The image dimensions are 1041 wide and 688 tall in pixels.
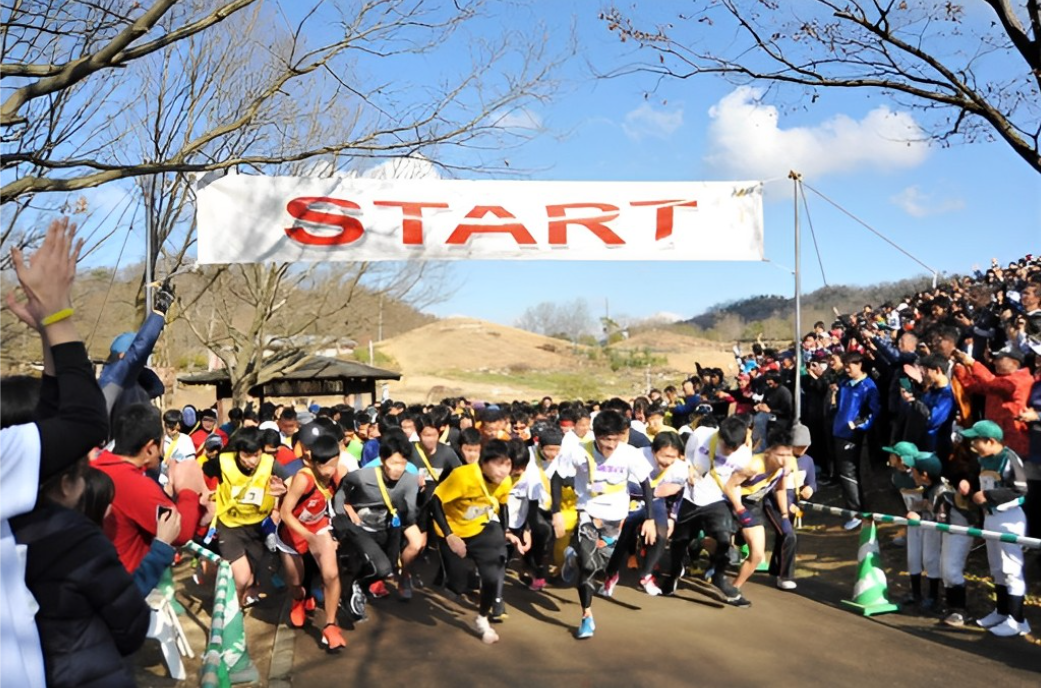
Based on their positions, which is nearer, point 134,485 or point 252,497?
point 134,485

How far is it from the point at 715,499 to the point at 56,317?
244 inches

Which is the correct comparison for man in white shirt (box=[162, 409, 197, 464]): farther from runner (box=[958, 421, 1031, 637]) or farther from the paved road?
runner (box=[958, 421, 1031, 637])

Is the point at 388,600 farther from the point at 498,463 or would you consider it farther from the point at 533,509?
the point at 498,463

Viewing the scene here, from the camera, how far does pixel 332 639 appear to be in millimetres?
6410

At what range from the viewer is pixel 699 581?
8.42m

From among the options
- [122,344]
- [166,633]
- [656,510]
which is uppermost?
[122,344]

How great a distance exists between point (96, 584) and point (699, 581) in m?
6.93

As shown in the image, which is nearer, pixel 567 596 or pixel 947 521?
pixel 947 521

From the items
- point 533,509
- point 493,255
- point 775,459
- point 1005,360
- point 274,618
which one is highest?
point 493,255

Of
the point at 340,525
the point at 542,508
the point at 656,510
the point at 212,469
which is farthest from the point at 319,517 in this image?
the point at 656,510

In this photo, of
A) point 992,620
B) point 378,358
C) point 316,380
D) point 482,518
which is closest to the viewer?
point 992,620

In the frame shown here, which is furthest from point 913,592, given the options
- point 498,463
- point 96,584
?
point 96,584

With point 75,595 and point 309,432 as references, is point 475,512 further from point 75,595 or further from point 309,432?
point 75,595

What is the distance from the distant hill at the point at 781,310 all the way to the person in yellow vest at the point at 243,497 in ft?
85.0
